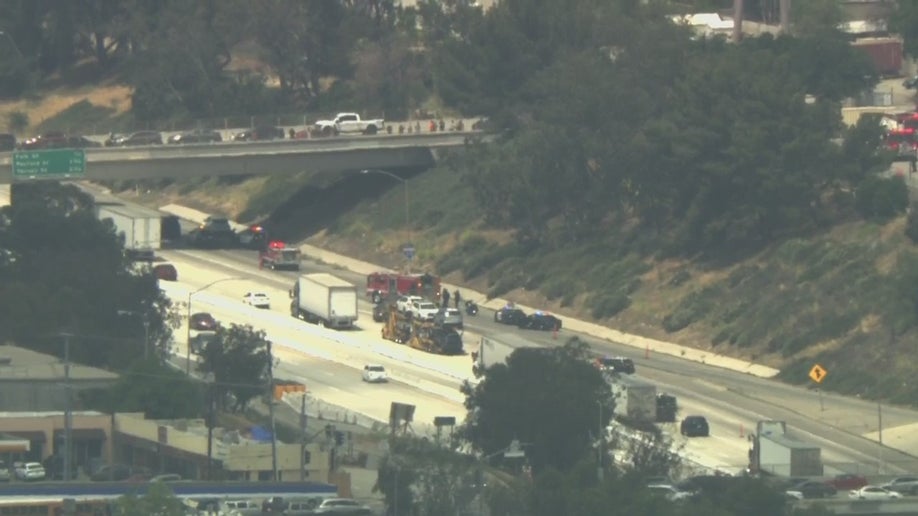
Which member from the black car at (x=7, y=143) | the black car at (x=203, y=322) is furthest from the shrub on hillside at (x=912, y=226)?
the black car at (x=7, y=143)

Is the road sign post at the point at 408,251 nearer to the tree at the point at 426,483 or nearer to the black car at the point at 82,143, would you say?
the black car at the point at 82,143

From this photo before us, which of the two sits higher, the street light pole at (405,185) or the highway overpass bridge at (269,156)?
the highway overpass bridge at (269,156)

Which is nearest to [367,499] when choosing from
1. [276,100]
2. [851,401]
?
[851,401]

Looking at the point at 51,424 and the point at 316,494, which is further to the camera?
the point at 51,424

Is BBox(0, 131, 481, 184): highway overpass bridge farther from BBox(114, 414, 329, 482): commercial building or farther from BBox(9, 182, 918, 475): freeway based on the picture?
BBox(114, 414, 329, 482): commercial building

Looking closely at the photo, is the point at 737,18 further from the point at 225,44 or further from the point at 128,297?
the point at 128,297

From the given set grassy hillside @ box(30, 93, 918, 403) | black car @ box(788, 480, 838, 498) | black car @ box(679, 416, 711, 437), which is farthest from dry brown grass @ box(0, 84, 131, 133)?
black car @ box(788, 480, 838, 498)
